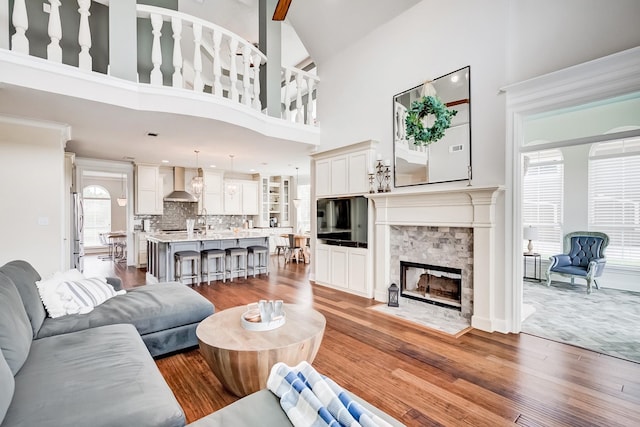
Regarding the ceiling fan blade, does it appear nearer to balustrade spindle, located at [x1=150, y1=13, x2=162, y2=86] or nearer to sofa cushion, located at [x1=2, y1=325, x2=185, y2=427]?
balustrade spindle, located at [x1=150, y1=13, x2=162, y2=86]

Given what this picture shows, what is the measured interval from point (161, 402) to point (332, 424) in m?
0.83

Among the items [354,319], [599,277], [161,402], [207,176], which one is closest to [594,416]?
[354,319]

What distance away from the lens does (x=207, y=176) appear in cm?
862

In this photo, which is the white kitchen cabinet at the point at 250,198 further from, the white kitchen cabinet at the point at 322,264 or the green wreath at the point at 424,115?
the green wreath at the point at 424,115

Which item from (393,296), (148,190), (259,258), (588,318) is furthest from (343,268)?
(148,190)

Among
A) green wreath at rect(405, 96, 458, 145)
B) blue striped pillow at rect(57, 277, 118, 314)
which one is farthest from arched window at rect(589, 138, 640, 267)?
blue striped pillow at rect(57, 277, 118, 314)

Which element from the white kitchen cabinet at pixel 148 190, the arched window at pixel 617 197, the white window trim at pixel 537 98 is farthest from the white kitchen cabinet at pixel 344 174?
the white kitchen cabinet at pixel 148 190

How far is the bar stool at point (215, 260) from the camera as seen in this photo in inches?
229

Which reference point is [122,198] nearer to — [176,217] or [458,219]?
[176,217]

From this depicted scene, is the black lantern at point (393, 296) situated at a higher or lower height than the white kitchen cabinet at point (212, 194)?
lower

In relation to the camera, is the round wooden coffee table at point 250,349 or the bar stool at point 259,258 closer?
the round wooden coffee table at point 250,349

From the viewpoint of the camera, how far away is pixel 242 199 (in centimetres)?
944

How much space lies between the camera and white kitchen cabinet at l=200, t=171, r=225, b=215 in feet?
28.2

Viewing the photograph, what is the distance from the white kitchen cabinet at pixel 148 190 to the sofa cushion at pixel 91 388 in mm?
6191
